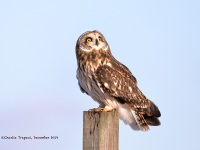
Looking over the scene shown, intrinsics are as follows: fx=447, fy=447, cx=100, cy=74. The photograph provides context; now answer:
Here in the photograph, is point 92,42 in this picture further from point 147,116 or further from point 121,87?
point 147,116

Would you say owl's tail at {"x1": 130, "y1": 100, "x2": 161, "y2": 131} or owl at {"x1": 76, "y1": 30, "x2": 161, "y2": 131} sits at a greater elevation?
owl at {"x1": 76, "y1": 30, "x2": 161, "y2": 131}

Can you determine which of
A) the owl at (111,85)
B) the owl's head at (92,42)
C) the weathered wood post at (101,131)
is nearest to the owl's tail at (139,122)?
the owl at (111,85)

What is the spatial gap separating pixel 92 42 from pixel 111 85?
905 millimetres

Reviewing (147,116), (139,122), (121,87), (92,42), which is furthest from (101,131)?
(92,42)

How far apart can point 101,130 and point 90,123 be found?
0.47ft

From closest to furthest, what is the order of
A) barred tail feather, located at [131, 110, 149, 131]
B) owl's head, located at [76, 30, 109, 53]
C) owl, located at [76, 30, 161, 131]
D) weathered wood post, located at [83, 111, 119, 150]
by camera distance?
1. weathered wood post, located at [83, 111, 119, 150]
2. barred tail feather, located at [131, 110, 149, 131]
3. owl, located at [76, 30, 161, 131]
4. owl's head, located at [76, 30, 109, 53]

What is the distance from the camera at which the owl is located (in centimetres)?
663

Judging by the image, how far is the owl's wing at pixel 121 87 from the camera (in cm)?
669

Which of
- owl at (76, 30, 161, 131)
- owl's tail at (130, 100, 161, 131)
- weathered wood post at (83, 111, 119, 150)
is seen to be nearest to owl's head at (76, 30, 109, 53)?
owl at (76, 30, 161, 131)

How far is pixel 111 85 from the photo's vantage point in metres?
6.80

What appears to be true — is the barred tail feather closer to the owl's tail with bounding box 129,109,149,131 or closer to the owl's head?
the owl's tail with bounding box 129,109,149,131

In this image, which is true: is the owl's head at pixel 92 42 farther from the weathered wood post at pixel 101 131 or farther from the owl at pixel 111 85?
the weathered wood post at pixel 101 131

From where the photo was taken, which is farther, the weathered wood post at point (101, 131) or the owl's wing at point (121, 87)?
the owl's wing at point (121, 87)

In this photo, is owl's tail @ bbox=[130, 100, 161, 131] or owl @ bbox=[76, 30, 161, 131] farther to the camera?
owl @ bbox=[76, 30, 161, 131]
